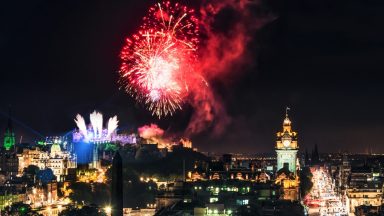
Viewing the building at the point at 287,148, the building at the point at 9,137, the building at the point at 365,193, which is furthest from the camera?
the building at the point at 9,137

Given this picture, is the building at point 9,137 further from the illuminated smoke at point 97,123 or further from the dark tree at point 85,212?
the dark tree at point 85,212

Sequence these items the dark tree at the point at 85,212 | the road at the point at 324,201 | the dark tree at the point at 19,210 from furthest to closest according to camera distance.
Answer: the road at the point at 324,201, the dark tree at the point at 19,210, the dark tree at the point at 85,212

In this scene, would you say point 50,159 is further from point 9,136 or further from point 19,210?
point 19,210

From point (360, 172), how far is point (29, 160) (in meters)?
51.3

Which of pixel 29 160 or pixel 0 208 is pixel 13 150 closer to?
pixel 29 160

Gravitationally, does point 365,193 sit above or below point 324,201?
above

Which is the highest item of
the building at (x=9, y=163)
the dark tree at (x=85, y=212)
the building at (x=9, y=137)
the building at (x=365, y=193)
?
the building at (x=9, y=137)

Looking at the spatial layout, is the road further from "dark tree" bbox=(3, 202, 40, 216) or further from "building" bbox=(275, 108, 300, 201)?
"dark tree" bbox=(3, 202, 40, 216)

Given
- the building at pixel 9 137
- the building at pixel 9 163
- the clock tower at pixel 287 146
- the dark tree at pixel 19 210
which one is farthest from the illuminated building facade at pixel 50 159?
the dark tree at pixel 19 210

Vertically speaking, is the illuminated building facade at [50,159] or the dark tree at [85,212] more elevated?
the illuminated building facade at [50,159]

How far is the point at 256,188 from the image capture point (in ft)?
356

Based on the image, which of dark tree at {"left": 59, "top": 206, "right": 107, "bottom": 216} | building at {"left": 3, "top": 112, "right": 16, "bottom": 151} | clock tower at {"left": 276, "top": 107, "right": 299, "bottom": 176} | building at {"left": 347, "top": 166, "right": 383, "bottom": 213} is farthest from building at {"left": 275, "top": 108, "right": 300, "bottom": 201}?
building at {"left": 3, "top": 112, "right": 16, "bottom": 151}

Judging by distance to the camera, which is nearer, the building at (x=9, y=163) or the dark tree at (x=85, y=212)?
the dark tree at (x=85, y=212)

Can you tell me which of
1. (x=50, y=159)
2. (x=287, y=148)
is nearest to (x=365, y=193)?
(x=287, y=148)
